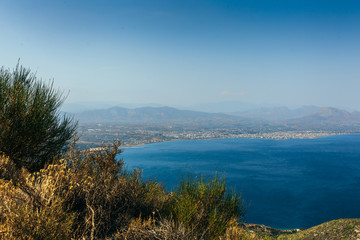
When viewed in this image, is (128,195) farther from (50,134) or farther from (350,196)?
(350,196)

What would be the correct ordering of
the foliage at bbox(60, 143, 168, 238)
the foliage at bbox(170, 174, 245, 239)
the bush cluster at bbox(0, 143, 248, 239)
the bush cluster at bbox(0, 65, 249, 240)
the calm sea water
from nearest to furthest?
the bush cluster at bbox(0, 143, 248, 239) < the bush cluster at bbox(0, 65, 249, 240) < the foliage at bbox(60, 143, 168, 238) < the foliage at bbox(170, 174, 245, 239) < the calm sea water

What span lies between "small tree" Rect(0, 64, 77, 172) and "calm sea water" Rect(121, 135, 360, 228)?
14907 mm

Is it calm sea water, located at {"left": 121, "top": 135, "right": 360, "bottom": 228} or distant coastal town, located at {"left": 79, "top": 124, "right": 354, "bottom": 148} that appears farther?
distant coastal town, located at {"left": 79, "top": 124, "right": 354, "bottom": 148}

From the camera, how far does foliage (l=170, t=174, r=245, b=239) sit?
13.0 ft

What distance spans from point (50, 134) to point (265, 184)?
156ft

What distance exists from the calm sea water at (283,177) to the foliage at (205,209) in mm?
15630

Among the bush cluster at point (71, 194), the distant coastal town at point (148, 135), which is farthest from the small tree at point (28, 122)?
the distant coastal town at point (148, 135)

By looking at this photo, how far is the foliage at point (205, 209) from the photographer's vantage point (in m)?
3.96

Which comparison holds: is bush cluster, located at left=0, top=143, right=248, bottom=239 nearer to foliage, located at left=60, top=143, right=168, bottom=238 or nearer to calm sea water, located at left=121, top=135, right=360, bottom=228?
foliage, located at left=60, top=143, right=168, bottom=238

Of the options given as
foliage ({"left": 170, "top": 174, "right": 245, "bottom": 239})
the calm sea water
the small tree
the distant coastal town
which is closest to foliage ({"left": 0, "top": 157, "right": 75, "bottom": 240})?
foliage ({"left": 170, "top": 174, "right": 245, "bottom": 239})

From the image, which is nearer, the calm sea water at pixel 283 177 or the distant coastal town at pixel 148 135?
the calm sea water at pixel 283 177

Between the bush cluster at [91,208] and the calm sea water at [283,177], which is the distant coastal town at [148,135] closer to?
the calm sea water at [283,177]

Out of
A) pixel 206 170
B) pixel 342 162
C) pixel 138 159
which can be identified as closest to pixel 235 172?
pixel 206 170

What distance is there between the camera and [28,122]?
243 inches
